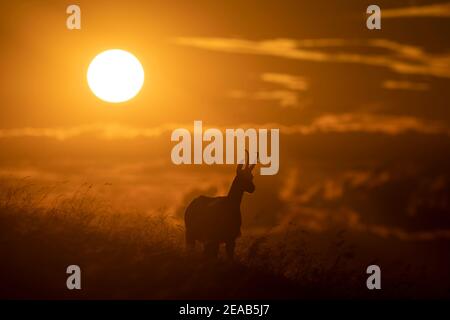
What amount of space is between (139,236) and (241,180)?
2.28m

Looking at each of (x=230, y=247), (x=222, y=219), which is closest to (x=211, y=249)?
(x=230, y=247)

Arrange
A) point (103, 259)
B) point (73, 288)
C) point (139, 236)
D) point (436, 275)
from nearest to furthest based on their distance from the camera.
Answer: point (73, 288)
point (103, 259)
point (139, 236)
point (436, 275)

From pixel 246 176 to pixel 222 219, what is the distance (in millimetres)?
964

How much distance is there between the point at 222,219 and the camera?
17.9 metres

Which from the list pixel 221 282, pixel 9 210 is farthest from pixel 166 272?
pixel 9 210

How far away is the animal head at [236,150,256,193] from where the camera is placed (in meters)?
18.0

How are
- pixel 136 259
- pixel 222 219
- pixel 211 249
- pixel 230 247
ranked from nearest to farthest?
pixel 136 259, pixel 211 249, pixel 230 247, pixel 222 219

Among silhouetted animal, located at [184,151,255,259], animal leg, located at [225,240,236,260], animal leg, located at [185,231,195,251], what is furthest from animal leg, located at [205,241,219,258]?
animal leg, located at [185,231,195,251]

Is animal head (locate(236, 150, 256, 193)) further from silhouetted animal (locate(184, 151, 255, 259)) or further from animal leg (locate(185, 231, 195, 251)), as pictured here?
animal leg (locate(185, 231, 195, 251))

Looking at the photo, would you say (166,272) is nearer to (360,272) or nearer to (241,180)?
(241,180)

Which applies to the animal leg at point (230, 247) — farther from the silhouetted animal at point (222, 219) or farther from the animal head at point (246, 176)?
the animal head at point (246, 176)

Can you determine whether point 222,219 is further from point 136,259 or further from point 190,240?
point 136,259

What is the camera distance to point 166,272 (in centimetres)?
1600

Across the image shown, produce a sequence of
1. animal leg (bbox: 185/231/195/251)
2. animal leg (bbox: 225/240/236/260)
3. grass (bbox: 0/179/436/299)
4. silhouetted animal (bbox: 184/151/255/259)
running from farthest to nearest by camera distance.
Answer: animal leg (bbox: 185/231/195/251)
silhouetted animal (bbox: 184/151/255/259)
animal leg (bbox: 225/240/236/260)
grass (bbox: 0/179/436/299)
